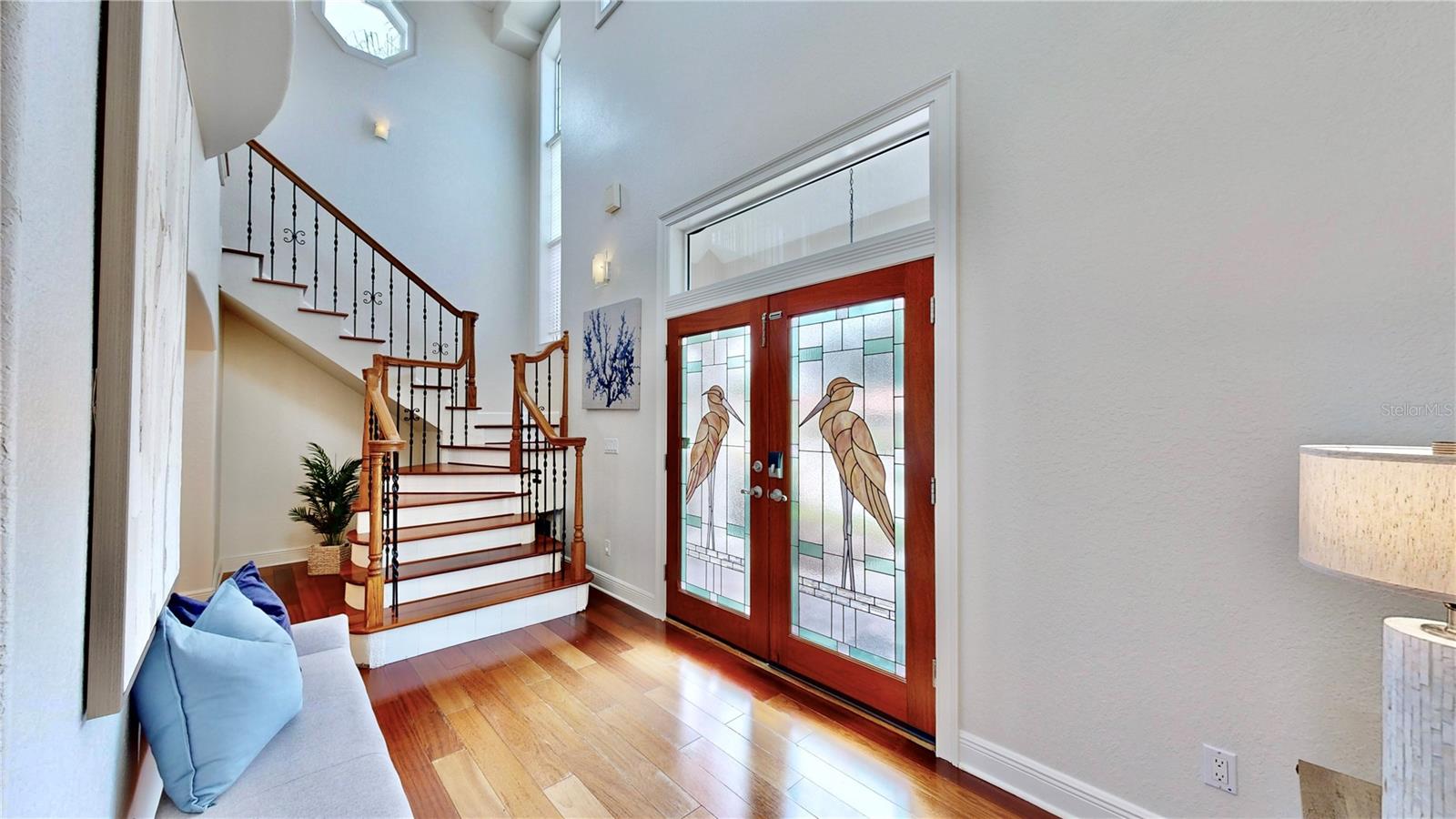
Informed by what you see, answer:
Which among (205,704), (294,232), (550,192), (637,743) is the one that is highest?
(550,192)

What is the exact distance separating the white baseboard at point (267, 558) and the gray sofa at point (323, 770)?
12.3 ft

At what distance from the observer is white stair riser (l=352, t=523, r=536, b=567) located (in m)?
3.43

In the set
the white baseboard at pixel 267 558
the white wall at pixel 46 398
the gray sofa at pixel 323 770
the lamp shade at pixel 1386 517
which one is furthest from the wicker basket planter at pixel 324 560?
the lamp shade at pixel 1386 517

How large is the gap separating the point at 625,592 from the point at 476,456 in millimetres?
2113

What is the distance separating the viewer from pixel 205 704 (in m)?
1.29

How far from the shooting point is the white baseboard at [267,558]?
447 centimetres

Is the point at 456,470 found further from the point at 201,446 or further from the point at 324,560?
the point at 201,446

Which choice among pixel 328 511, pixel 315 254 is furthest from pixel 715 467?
pixel 315 254

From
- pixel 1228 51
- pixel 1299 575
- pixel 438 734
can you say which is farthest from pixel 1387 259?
pixel 438 734

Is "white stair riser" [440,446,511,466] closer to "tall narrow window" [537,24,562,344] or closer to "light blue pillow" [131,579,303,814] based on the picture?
"tall narrow window" [537,24,562,344]

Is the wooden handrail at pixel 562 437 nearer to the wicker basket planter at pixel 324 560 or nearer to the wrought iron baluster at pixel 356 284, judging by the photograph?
the wicker basket planter at pixel 324 560

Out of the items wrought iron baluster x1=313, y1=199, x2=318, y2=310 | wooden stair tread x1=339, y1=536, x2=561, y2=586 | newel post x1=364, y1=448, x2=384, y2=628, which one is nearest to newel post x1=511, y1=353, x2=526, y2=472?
wooden stair tread x1=339, y1=536, x2=561, y2=586

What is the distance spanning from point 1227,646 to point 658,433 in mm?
2807

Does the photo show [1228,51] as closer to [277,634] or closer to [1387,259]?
[1387,259]
